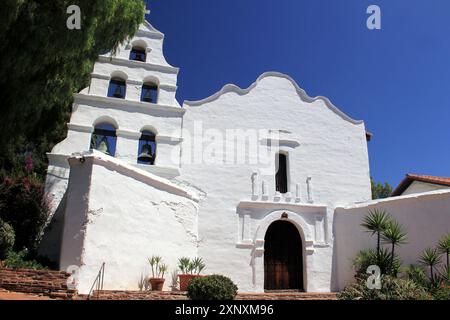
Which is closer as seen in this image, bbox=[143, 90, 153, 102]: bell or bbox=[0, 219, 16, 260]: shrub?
bbox=[0, 219, 16, 260]: shrub

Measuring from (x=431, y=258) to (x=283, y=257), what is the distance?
5.42m

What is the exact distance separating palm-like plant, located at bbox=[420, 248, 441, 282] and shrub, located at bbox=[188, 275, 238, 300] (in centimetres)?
656

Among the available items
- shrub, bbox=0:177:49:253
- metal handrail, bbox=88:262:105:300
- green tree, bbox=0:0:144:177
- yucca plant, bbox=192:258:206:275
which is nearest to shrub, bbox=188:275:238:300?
metal handrail, bbox=88:262:105:300

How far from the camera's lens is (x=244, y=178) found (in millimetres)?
15453

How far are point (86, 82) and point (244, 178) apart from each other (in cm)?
733

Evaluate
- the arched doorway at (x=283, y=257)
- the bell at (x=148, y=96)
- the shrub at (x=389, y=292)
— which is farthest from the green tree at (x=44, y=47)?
the arched doorway at (x=283, y=257)

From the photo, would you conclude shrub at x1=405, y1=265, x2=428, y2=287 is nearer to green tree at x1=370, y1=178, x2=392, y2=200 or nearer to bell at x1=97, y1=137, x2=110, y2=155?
bell at x1=97, y1=137, x2=110, y2=155

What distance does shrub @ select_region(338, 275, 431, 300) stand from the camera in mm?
8680

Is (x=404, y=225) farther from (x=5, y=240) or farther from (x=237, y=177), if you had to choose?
(x=5, y=240)

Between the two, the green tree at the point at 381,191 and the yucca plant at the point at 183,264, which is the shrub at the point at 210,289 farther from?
the green tree at the point at 381,191

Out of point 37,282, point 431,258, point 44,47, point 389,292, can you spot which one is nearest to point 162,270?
point 37,282

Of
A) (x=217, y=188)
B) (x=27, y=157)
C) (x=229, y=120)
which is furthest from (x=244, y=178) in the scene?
(x=27, y=157)

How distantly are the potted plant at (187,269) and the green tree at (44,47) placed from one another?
6074 millimetres
